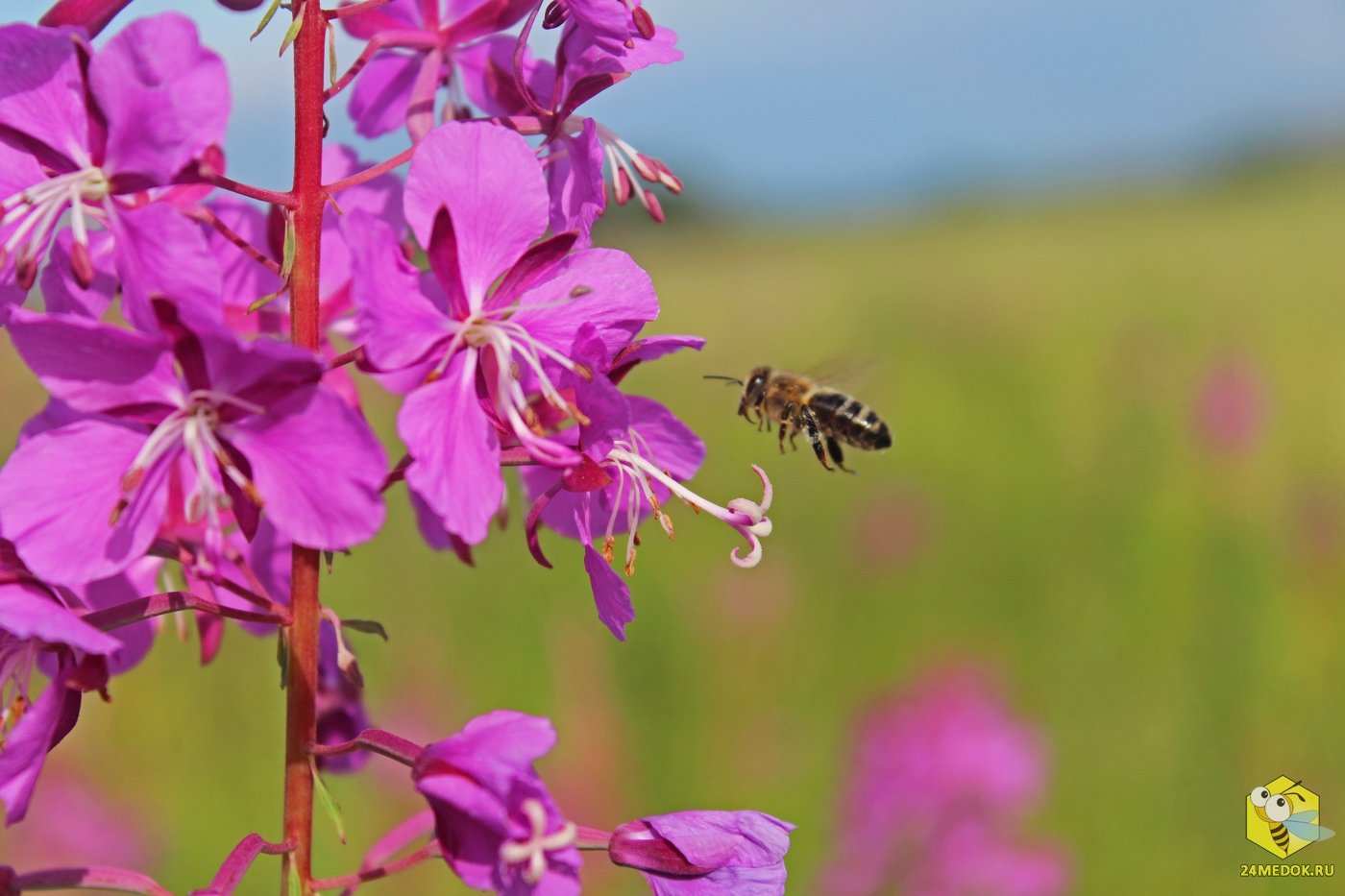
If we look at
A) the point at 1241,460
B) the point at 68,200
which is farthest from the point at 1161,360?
the point at 68,200

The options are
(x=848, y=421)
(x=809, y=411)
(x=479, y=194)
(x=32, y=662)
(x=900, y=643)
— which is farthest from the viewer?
(x=900, y=643)

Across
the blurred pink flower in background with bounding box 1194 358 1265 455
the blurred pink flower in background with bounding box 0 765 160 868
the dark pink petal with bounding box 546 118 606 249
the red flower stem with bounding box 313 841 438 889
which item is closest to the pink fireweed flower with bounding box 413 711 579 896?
the red flower stem with bounding box 313 841 438 889

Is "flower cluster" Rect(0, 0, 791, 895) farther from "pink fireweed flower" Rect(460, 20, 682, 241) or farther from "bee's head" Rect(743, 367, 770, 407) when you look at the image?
"bee's head" Rect(743, 367, 770, 407)

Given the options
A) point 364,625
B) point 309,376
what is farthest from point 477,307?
point 364,625

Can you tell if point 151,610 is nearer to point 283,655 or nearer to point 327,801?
point 283,655

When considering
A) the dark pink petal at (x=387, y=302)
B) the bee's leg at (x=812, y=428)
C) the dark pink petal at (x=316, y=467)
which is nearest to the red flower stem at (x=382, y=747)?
the dark pink petal at (x=316, y=467)

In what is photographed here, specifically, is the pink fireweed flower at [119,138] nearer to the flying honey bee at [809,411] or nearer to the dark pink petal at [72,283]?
the dark pink petal at [72,283]
